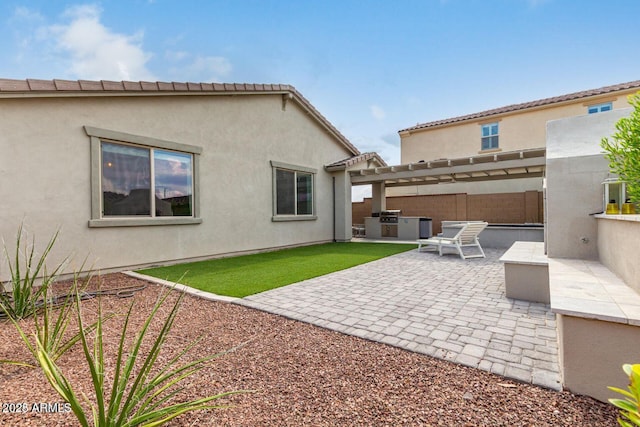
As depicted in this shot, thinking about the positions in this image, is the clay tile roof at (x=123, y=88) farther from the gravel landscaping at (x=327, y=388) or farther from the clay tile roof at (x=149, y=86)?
the gravel landscaping at (x=327, y=388)

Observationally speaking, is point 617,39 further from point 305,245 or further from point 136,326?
point 136,326

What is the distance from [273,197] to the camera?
35.6ft

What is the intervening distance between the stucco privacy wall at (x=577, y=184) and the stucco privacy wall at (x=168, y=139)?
8.05 m

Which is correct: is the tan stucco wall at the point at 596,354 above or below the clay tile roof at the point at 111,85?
below

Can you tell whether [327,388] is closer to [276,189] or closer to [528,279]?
[528,279]

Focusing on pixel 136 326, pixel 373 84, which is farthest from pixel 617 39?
pixel 136 326

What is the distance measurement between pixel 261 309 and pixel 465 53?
10929mm

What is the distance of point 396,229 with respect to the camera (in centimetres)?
1516

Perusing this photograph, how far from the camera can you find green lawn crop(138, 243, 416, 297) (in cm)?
572

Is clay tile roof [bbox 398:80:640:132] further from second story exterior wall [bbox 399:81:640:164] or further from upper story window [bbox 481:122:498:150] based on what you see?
upper story window [bbox 481:122:498:150]

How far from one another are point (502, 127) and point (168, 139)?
1804cm

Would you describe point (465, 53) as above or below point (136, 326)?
above

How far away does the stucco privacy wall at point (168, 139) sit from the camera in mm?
5762

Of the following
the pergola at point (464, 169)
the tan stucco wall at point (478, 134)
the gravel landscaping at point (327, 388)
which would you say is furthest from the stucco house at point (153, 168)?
the tan stucco wall at point (478, 134)
